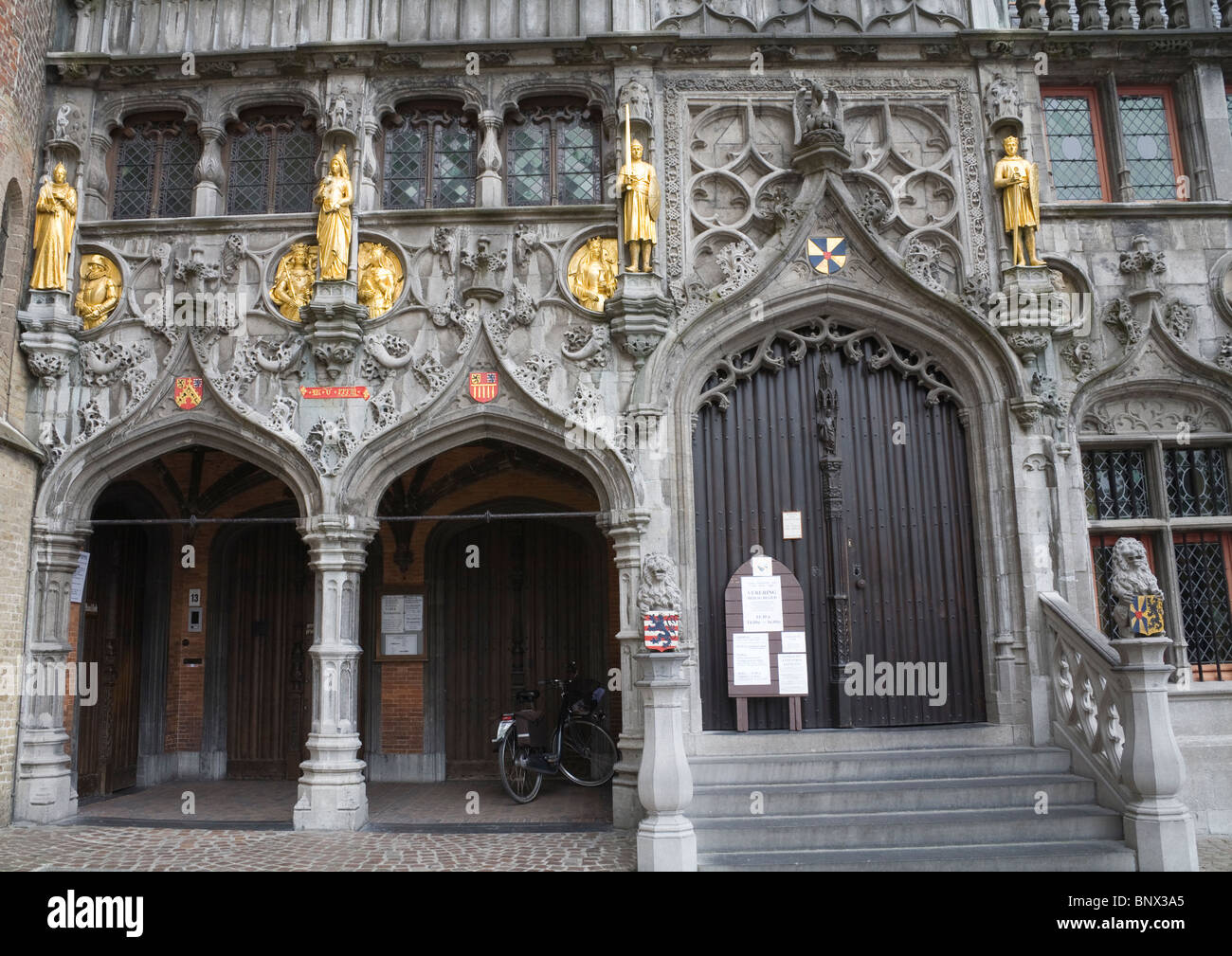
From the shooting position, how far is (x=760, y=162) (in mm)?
10125

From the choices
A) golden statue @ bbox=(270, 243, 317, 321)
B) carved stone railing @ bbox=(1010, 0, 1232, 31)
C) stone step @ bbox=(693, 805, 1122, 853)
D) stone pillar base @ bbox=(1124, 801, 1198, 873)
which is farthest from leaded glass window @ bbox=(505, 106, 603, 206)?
stone pillar base @ bbox=(1124, 801, 1198, 873)

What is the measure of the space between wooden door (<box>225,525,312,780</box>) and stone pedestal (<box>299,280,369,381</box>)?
377 centimetres

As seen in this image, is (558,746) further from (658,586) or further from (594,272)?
(594,272)

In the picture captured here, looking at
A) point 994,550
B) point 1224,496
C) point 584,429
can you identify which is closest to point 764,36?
point 584,429

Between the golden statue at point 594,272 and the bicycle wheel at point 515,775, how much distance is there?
4809mm

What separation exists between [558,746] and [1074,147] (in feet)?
29.1

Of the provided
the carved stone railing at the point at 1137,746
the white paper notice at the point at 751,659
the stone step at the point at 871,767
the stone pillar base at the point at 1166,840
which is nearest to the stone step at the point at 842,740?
the stone step at the point at 871,767

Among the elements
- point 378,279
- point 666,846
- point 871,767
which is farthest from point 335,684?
point 871,767

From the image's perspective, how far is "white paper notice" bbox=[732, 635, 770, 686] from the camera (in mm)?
9219

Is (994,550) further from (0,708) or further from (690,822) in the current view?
(0,708)

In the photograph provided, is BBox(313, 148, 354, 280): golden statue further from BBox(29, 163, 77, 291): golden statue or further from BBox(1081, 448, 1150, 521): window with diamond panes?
BBox(1081, 448, 1150, 521): window with diamond panes

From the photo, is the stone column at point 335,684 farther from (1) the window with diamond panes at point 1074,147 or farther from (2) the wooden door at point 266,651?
(1) the window with diamond panes at point 1074,147

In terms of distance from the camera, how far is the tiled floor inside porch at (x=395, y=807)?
923 centimetres

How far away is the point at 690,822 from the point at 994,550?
423 centimetres
